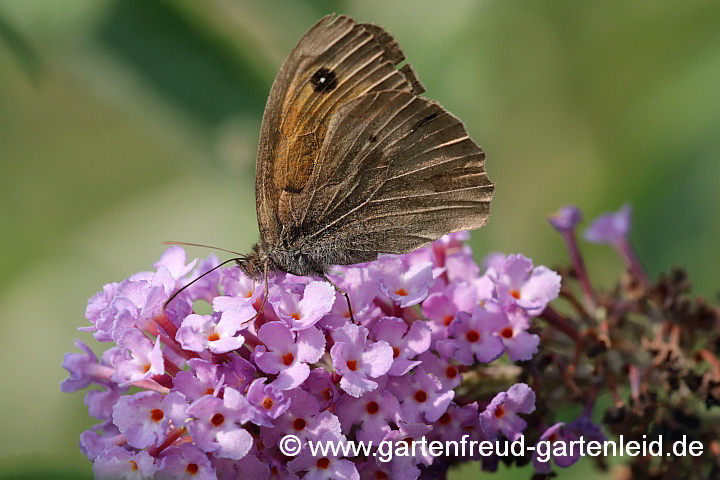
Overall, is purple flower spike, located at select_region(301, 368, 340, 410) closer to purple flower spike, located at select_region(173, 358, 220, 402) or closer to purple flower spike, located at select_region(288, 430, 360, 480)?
purple flower spike, located at select_region(288, 430, 360, 480)

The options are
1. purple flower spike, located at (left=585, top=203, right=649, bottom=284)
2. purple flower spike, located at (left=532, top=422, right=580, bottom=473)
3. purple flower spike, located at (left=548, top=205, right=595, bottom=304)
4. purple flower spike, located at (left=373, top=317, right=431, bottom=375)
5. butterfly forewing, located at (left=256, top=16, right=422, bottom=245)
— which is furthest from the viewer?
purple flower spike, located at (left=585, top=203, right=649, bottom=284)

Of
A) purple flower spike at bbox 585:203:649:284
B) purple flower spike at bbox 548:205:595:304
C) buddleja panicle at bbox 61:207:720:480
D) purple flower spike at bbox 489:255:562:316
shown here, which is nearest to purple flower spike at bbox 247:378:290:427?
buddleja panicle at bbox 61:207:720:480

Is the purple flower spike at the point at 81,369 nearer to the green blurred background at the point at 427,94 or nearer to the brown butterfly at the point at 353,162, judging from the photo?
the brown butterfly at the point at 353,162

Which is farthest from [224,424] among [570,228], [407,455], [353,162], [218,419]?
[570,228]

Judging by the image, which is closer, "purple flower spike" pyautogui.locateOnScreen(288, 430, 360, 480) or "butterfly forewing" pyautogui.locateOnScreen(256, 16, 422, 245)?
"purple flower spike" pyautogui.locateOnScreen(288, 430, 360, 480)

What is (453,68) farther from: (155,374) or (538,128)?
(155,374)

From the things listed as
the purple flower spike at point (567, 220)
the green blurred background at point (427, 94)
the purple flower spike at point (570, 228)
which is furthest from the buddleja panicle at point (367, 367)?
the green blurred background at point (427, 94)

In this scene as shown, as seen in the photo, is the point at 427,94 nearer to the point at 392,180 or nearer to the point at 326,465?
the point at 392,180
